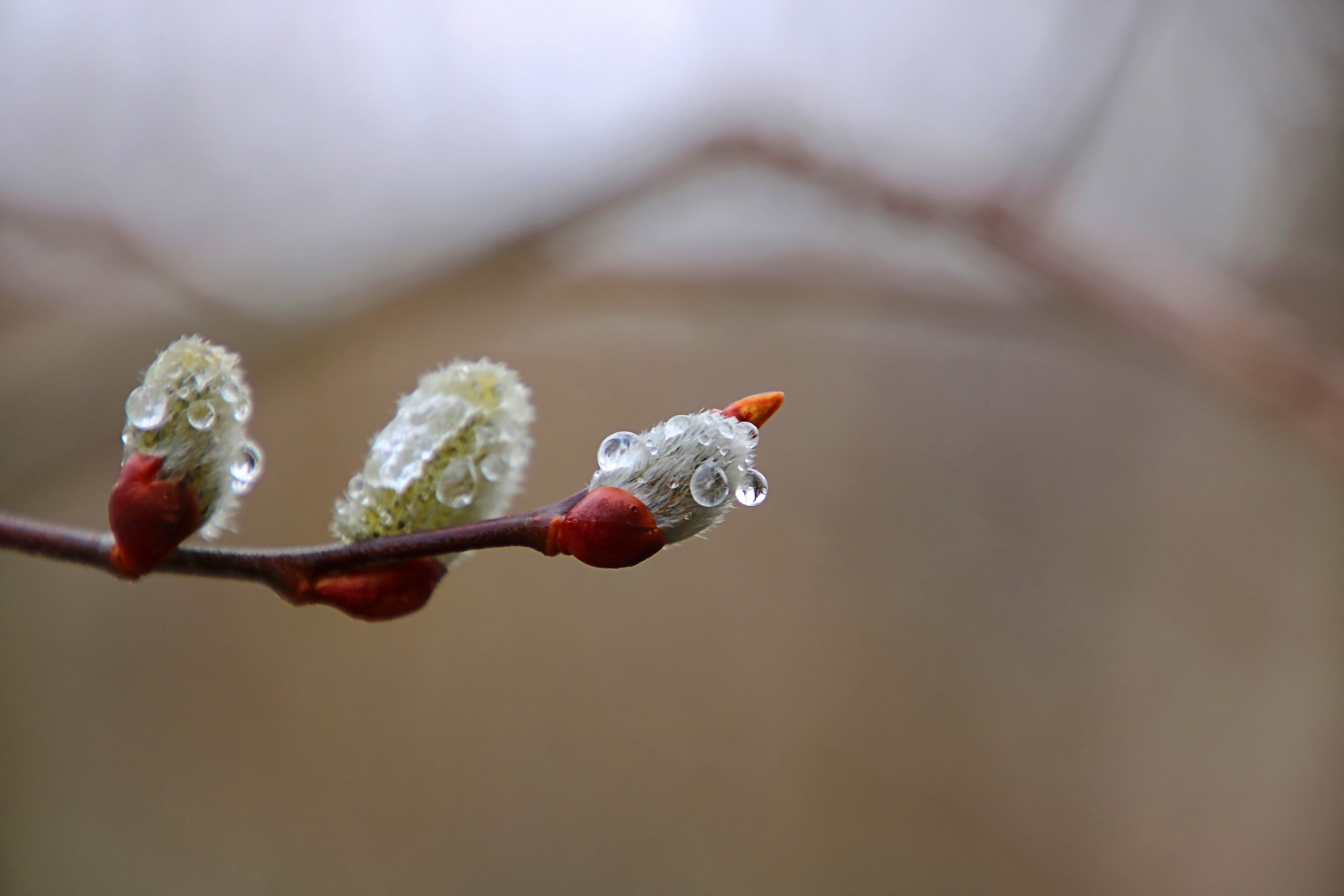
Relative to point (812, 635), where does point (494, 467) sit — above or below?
below

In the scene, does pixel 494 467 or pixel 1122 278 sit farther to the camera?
pixel 1122 278

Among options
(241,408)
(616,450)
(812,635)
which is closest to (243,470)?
(241,408)

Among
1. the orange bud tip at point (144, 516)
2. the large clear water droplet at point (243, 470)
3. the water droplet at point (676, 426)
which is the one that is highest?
the water droplet at point (676, 426)

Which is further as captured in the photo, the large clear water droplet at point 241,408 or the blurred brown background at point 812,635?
the blurred brown background at point 812,635

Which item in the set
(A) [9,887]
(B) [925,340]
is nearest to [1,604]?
(A) [9,887]

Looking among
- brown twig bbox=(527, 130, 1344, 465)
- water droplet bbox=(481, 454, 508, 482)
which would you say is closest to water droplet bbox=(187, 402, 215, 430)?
water droplet bbox=(481, 454, 508, 482)

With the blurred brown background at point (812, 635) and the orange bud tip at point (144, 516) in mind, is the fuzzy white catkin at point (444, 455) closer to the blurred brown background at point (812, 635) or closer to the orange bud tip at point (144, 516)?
the orange bud tip at point (144, 516)

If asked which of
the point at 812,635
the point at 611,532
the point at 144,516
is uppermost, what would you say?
the point at 812,635

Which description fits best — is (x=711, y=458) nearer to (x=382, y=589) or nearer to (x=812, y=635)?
(x=382, y=589)

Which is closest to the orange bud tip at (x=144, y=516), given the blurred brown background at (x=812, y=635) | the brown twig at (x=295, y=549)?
the brown twig at (x=295, y=549)
